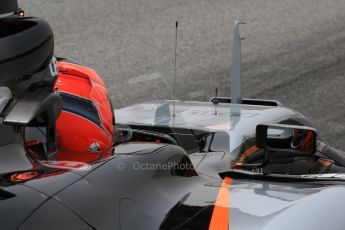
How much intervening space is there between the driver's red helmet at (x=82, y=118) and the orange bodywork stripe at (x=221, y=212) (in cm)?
44

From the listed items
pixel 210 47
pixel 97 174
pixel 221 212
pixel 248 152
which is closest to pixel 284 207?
pixel 221 212

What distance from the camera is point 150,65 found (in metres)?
9.28

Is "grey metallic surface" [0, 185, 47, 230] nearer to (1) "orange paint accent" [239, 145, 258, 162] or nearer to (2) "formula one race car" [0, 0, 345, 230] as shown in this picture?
(2) "formula one race car" [0, 0, 345, 230]

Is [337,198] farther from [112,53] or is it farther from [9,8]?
[112,53]

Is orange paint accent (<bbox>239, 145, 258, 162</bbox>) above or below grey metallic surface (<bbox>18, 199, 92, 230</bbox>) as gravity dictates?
below

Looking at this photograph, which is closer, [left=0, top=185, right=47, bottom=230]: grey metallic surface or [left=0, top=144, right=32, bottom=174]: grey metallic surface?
[left=0, top=185, right=47, bottom=230]: grey metallic surface

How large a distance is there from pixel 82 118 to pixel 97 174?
56cm

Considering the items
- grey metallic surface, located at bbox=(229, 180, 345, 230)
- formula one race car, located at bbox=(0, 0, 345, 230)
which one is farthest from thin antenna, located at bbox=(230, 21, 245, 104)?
grey metallic surface, located at bbox=(229, 180, 345, 230)

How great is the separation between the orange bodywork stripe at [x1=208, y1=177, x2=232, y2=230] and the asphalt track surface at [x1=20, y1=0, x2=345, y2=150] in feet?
15.5

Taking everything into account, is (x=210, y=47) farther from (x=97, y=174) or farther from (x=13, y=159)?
(x=13, y=159)

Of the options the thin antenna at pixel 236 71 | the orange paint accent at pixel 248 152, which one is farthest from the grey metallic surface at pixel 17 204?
the thin antenna at pixel 236 71

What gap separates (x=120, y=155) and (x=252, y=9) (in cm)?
908

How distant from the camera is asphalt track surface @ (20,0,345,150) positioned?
27.9 feet

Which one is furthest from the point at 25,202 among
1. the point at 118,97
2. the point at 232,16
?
the point at 232,16
